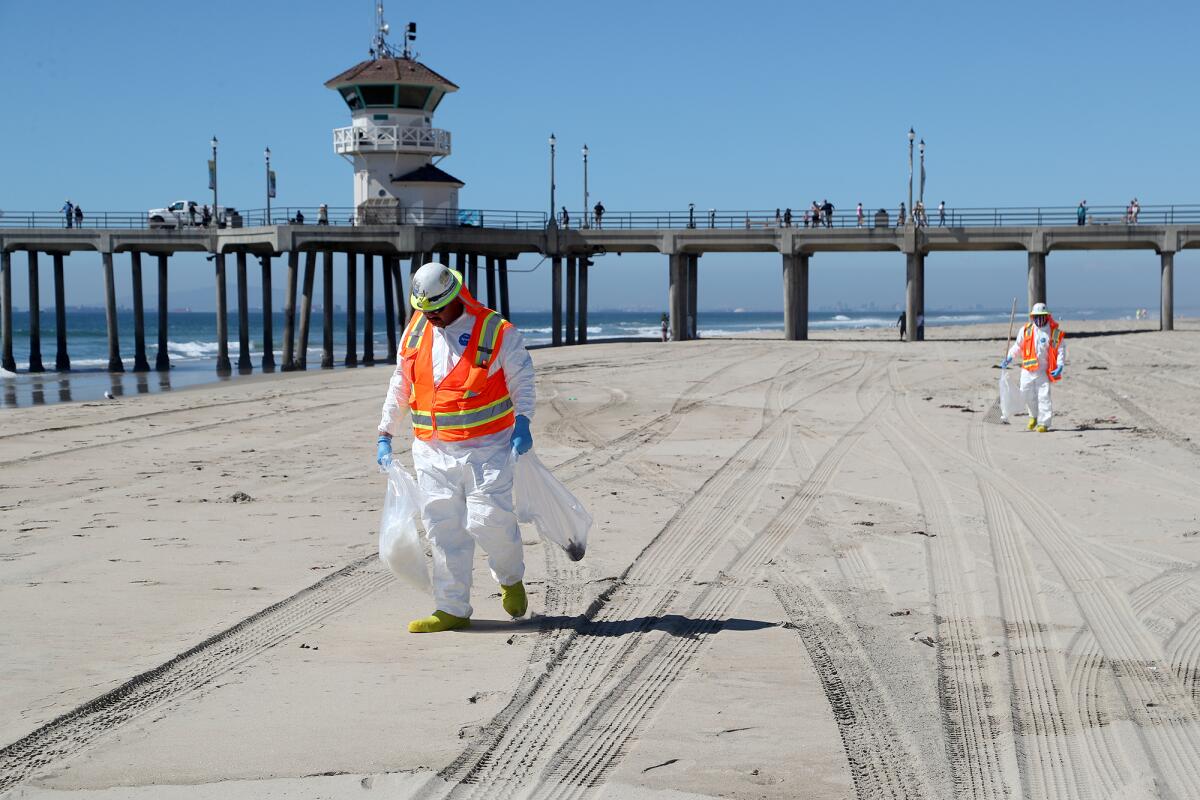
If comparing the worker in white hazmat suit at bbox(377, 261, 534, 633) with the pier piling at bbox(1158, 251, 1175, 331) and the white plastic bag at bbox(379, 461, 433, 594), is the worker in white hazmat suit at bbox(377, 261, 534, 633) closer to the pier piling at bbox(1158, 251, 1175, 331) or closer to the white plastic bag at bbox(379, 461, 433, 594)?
the white plastic bag at bbox(379, 461, 433, 594)

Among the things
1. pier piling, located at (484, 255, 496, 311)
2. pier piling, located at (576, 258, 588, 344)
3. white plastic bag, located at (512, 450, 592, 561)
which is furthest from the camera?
pier piling, located at (484, 255, 496, 311)

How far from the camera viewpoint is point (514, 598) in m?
6.45

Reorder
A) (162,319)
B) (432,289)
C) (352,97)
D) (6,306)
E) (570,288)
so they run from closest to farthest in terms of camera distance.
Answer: (432,289) < (352,97) < (6,306) < (162,319) < (570,288)

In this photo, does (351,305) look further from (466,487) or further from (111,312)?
(466,487)

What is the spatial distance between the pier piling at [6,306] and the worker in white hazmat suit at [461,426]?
39026mm

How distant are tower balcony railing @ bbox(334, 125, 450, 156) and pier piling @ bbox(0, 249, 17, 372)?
12.0 meters

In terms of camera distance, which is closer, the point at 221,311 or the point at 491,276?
the point at 221,311

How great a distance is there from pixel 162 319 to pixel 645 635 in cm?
3942

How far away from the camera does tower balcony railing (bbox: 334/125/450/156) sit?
1565 inches

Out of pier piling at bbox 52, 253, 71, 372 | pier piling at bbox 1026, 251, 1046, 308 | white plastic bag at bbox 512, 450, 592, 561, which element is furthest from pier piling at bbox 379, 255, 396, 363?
white plastic bag at bbox 512, 450, 592, 561

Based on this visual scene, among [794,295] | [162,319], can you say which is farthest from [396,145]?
[794,295]

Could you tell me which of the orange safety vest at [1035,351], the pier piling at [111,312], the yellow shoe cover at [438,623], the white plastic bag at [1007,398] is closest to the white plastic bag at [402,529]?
the yellow shoe cover at [438,623]

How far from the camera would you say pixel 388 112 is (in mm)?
40125

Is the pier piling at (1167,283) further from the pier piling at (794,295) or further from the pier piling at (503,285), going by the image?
the pier piling at (503,285)
